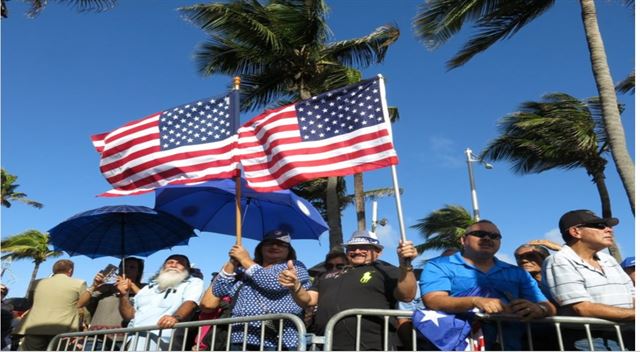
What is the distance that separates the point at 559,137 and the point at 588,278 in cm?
1916

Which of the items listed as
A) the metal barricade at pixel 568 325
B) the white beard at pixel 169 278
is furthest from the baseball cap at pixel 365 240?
the white beard at pixel 169 278

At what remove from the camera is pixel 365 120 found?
16.8 ft

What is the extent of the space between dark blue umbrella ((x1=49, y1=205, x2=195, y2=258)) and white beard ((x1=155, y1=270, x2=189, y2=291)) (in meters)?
1.58

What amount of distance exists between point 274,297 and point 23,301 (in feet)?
23.3

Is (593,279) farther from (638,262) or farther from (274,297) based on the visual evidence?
(274,297)

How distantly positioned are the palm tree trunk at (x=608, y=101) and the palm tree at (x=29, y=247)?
44.7 meters

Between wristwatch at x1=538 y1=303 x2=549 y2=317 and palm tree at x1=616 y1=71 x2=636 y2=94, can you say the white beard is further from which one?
palm tree at x1=616 y1=71 x2=636 y2=94

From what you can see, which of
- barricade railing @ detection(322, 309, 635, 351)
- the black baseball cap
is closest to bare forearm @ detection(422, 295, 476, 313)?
barricade railing @ detection(322, 309, 635, 351)

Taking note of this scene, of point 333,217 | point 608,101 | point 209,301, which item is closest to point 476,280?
point 209,301

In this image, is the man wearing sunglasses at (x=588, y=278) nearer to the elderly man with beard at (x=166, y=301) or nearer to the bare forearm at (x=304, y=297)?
the bare forearm at (x=304, y=297)

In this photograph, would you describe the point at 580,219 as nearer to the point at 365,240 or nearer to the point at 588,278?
the point at 588,278

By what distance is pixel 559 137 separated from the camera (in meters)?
21.2

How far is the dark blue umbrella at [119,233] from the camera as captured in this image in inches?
270

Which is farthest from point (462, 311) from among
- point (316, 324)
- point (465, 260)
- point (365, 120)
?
point (365, 120)
